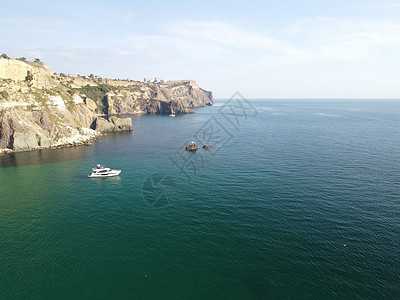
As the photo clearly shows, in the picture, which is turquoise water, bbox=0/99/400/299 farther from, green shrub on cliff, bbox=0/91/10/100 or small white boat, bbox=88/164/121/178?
green shrub on cliff, bbox=0/91/10/100

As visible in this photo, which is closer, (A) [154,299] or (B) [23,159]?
(A) [154,299]

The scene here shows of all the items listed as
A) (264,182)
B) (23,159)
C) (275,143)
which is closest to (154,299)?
(264,182)

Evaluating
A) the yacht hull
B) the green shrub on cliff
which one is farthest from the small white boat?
the green shrub on cliff

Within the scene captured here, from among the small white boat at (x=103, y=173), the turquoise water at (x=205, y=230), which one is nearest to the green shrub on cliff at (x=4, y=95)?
the turquoise water at (x=205, y=230)

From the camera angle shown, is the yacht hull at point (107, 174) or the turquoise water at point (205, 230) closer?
the turquoise water at point (205, 230)

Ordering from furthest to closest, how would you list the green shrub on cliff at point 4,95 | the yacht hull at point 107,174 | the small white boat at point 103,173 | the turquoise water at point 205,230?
the green shrub on cliff at point 4,95
the small white boat at point 103,173
the yacht hull at point 107,174
the turquoise water at point 205,230

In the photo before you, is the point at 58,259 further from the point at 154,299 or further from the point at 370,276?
the point at 370,276

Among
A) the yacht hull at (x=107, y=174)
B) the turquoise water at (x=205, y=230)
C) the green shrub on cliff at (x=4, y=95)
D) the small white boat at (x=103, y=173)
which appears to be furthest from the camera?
the green shrub on cliff at (x=4, y=95)

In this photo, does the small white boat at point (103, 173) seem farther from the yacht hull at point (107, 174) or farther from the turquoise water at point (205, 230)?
the turquoise water at point (205, 230)

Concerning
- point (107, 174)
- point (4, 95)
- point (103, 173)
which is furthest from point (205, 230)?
point (4, 95)
